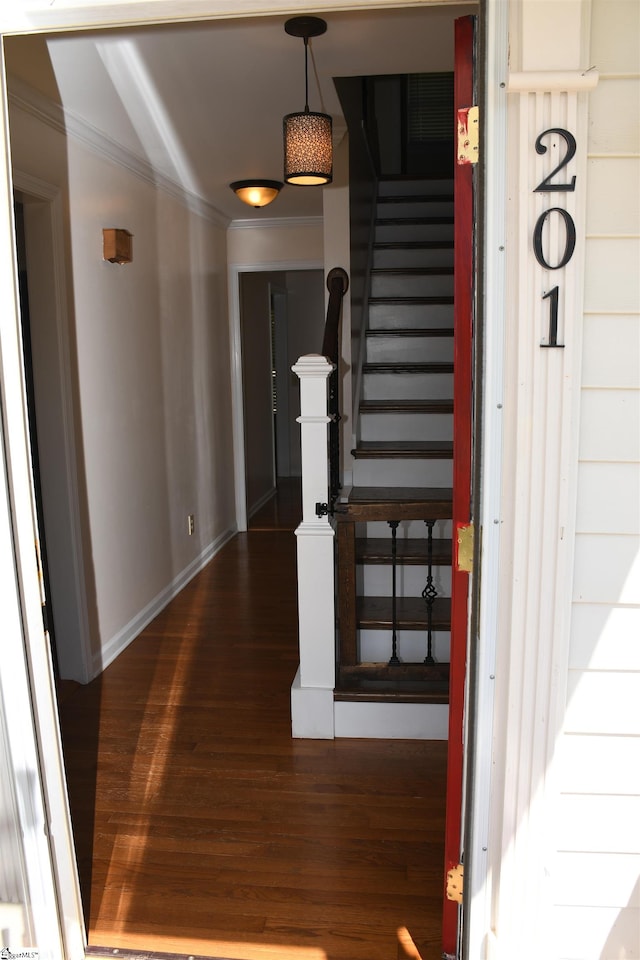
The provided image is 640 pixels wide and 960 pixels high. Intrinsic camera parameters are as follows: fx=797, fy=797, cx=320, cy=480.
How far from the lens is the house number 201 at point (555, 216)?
147 centimetres

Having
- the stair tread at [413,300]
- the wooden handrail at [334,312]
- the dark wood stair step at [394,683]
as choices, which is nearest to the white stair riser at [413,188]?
the stair tread at [413,300]

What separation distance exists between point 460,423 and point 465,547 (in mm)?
272

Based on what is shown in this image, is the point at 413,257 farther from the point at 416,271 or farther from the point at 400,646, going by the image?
the point at 400,646

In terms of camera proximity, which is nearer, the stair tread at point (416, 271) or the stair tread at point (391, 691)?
the stair tread at point (391, 691)

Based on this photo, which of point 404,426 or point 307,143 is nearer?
point 307,143

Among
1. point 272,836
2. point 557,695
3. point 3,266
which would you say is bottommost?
point 272,836

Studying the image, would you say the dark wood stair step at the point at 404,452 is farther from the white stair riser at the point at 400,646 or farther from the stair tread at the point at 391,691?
the stair tread at the point at 391,691

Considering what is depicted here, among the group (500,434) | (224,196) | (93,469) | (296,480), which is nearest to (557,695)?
(500,434)

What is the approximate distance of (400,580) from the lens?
11.6 ft

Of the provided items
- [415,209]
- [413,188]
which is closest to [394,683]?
[415,209]

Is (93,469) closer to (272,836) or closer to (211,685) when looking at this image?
(211,685)

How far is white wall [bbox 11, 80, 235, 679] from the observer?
369 cm

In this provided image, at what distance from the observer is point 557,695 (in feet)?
5.37

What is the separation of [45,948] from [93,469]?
2.28 m
